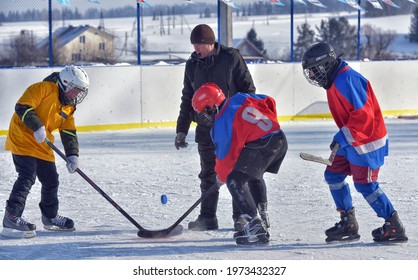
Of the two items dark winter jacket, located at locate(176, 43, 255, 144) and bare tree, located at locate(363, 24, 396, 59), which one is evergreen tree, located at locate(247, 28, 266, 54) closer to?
bare tree, located at locate(363, 24, 396, 59)

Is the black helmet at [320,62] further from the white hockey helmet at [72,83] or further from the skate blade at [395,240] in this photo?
the white hockey helmet at [72,83]

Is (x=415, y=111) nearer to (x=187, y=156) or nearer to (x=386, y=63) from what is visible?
(x=386, y=63)

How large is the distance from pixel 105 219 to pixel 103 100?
19.1ft

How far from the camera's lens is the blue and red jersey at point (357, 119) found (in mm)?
5027

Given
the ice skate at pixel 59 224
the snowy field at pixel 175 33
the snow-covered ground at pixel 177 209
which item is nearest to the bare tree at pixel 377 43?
the snowy field at pixel 175 33

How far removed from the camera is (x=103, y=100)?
11.8 metres

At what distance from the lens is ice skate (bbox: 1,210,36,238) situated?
18.1 feet

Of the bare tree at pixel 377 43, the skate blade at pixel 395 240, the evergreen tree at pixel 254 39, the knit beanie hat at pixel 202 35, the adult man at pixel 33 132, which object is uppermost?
the knit beanie hat at pixel 202 35

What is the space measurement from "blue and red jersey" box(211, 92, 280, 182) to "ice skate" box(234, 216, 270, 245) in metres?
0.29

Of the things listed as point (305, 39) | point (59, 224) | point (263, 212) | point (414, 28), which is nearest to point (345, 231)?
point (263, 212)

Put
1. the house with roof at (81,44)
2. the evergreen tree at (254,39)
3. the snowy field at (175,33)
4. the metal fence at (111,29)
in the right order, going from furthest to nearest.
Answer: the evergreen tree at (254,39) < the house with roof at (81,44) < the snowy field at (175,33) < the metal fence at (111,29)

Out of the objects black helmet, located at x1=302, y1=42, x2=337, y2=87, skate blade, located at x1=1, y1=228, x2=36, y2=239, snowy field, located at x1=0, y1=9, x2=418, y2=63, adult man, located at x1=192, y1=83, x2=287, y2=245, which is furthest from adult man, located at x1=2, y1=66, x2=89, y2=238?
snowy field, located at x1=0, y1=9, x2=418, y2=63

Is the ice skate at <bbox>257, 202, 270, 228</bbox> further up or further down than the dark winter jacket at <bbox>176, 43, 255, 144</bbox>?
further down

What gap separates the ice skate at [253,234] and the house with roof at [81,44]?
10.4 metres
